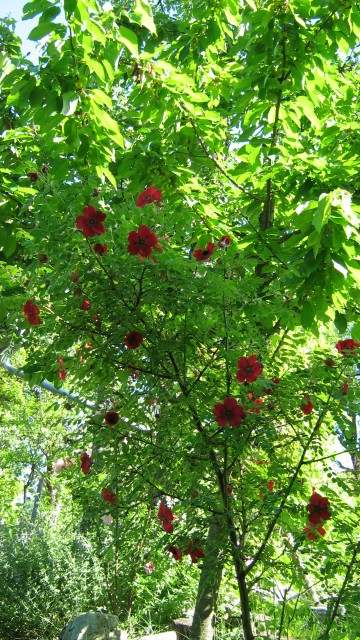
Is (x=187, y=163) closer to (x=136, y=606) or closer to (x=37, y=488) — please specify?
(x=136, y=606)

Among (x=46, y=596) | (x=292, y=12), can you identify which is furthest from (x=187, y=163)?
(x=46, y=596)

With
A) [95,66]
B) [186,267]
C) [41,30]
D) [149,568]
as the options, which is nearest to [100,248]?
[186,267]

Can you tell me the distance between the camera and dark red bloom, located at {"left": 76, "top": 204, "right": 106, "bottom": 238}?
2.14 metres

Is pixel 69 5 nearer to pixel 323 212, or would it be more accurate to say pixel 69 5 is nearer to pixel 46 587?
pixel 323 212

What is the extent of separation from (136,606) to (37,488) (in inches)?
507

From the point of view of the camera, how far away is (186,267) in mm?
2207

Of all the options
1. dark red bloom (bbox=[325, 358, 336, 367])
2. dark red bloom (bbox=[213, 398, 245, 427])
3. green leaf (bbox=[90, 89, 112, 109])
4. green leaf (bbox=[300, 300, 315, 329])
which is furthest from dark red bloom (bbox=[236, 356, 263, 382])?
green leaf (bbox=[90, 89, 112, 109])

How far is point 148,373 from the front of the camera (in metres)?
2.44

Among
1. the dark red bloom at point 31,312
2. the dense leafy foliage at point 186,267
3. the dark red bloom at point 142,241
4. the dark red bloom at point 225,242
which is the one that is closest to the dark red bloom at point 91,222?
the dense leafy foliage at point 186,267

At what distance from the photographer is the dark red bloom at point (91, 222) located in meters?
2.14

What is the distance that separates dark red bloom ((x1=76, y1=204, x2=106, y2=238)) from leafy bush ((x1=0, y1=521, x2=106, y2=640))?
3.97m

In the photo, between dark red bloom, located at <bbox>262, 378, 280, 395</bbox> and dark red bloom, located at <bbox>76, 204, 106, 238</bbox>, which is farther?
dark red bloom, located at <bbox>262, 378, 280, 395</bbox>

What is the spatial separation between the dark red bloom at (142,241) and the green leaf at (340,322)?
79cm

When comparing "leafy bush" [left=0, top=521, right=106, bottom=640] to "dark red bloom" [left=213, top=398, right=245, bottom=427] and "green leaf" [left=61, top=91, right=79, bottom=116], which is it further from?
"green leaf" [left=61, top=91, right=79, bottom=116]
